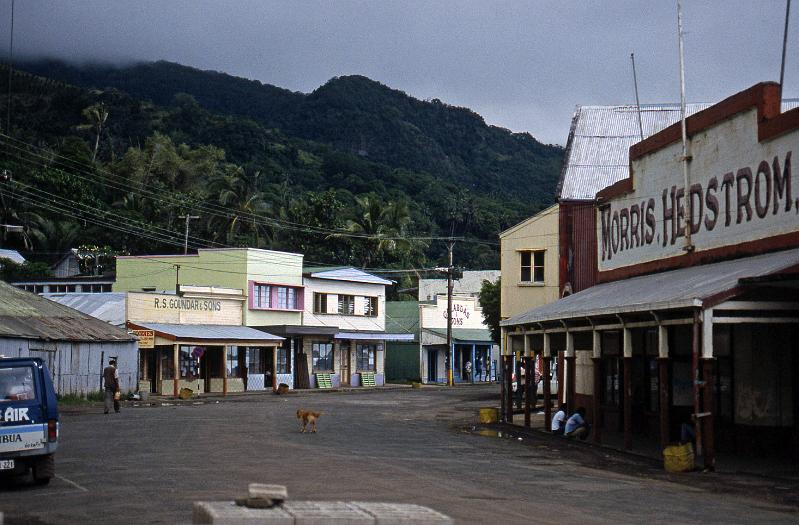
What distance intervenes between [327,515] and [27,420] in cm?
833

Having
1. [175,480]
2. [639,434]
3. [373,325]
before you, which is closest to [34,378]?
[175,480]

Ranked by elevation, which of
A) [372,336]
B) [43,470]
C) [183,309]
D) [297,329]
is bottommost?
[43,470]

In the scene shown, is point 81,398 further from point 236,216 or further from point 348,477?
point 236,216

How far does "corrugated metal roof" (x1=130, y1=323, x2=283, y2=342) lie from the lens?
52.0m

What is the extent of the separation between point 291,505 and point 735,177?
1514cm

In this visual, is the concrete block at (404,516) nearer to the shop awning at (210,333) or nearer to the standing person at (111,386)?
the standing person at (111,386)

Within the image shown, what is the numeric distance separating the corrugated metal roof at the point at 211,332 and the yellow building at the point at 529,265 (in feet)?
52.8

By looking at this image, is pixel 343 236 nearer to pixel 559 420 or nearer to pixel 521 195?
pixel 559 420

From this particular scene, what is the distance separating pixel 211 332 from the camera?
55.0m

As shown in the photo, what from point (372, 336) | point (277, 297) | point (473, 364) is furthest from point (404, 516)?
point (473, 364)

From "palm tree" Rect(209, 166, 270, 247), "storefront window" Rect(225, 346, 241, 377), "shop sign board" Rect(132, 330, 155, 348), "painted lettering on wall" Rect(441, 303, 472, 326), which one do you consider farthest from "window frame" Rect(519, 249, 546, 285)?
"palm tree" Rect(209, 166, 270, 247)

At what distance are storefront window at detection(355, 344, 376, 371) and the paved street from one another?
132ft

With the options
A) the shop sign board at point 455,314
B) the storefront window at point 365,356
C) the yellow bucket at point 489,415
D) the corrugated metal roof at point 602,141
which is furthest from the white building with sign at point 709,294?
the shop sign board at point 455,314

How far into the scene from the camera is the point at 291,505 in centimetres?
993
